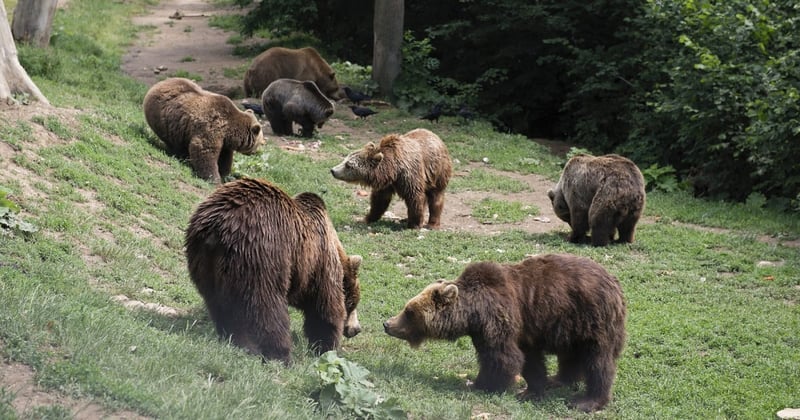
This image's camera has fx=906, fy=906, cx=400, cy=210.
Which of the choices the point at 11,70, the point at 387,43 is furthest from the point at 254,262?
the point at 387,43

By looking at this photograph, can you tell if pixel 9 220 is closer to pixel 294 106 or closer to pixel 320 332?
pixel 320 332

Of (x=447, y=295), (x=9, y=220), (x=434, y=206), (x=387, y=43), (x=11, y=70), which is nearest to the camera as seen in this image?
(x=447, y=295)

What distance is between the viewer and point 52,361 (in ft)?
17.8

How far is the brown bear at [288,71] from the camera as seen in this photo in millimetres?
20656

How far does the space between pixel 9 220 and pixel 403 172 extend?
582 centimetres

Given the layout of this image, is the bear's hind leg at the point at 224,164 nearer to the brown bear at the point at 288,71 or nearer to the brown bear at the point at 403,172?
the brown bear at the point at 403,172

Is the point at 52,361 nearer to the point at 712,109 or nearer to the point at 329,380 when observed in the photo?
the point at 329,380

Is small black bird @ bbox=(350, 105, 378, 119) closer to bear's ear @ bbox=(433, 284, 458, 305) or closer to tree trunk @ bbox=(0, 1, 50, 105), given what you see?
tree trunk @ bbox=(0, 1, 50, 105)

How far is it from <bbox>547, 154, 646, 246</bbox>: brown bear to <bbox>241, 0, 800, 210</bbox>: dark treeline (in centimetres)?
312

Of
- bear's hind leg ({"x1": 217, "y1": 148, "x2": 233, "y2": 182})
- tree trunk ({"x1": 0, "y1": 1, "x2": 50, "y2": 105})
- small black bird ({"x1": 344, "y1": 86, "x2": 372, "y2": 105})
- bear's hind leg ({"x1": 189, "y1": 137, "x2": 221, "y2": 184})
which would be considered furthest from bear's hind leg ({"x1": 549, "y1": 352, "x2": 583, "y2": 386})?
small black bird ({"x1": 344, "y1": 86, "x2": 372, "y2": 105})

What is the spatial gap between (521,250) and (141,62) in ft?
49.0

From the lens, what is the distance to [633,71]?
72.4 ft

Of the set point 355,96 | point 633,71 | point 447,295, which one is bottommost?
point 355,96

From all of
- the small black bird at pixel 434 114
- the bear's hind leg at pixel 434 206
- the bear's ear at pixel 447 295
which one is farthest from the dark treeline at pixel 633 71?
the bear's ear at pixel 447 295
